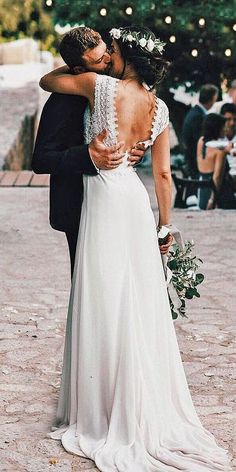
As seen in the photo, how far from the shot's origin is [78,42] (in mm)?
4668

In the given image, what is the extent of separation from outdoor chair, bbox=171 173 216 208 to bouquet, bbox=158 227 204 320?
22.8ft

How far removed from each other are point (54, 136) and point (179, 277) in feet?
3.28

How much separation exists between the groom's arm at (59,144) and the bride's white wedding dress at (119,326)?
9 cm

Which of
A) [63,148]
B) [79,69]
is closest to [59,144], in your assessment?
[63,148]

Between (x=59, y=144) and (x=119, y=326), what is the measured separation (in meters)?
0.86

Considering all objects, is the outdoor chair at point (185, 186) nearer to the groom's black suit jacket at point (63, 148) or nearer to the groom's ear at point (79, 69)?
the groom's black suit jacket at point (63, 148)

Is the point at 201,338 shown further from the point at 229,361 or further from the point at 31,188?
the point at 31,188

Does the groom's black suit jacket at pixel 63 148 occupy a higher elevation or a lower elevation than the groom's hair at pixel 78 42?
lower

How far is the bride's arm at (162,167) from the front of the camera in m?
4.87

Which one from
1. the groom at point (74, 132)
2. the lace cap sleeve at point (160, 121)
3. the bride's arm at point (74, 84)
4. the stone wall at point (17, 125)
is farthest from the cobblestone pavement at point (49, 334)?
the stone wall at point (17, 125)

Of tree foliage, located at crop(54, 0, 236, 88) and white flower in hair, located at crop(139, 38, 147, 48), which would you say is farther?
tree foliage, located at crop(54, 0, 236, 88)

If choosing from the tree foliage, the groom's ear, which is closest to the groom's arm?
the groom's ear

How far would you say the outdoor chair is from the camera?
12289 millimetres

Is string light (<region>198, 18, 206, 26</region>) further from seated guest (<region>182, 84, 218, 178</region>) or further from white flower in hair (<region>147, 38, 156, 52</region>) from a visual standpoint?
white flower in hair (<region>147, 38, 156, 52</region>)
